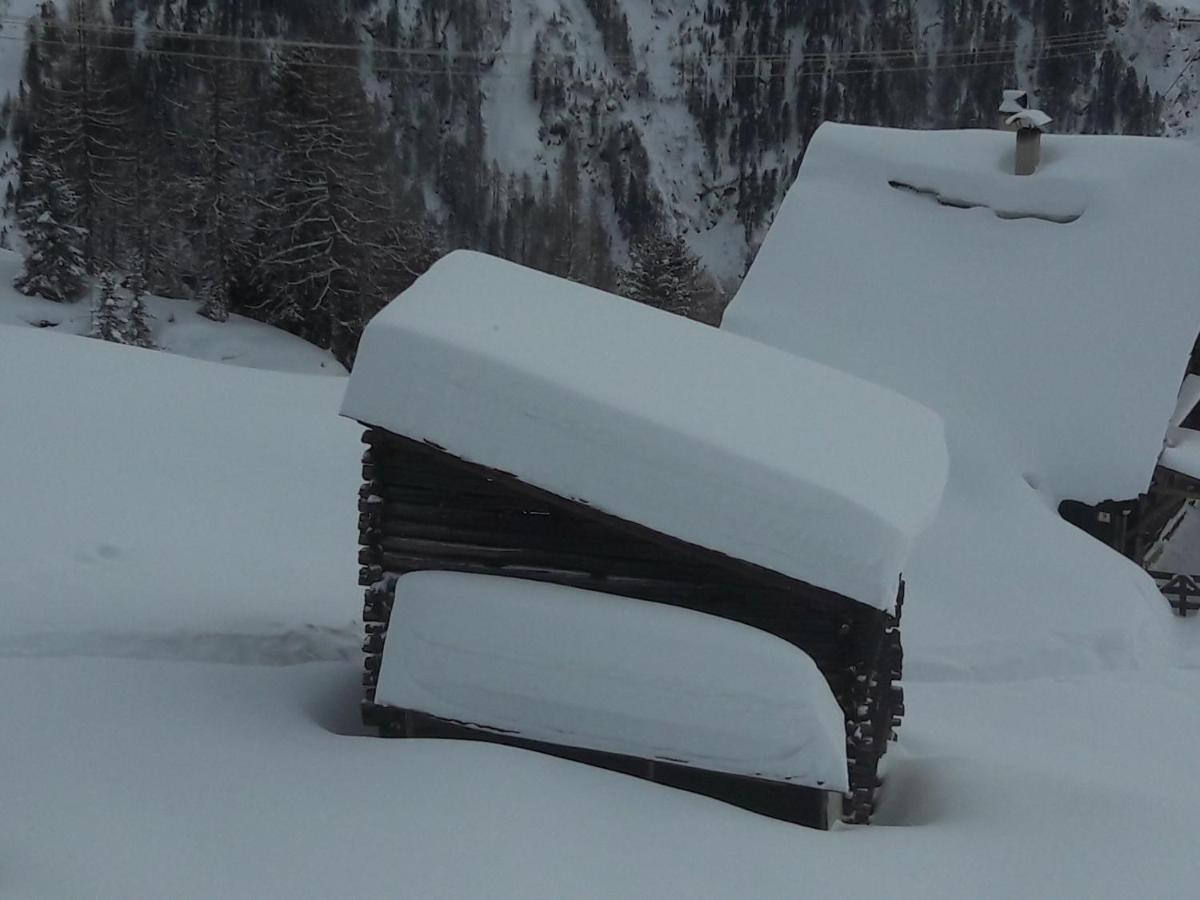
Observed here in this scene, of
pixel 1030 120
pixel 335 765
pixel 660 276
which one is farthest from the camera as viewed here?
pixel 660 276

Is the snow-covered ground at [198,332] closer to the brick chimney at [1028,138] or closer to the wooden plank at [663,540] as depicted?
the brick chimney at [1028,138]

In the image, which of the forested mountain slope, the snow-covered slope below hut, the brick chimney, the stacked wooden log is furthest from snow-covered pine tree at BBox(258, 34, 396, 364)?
the stacked wooden log

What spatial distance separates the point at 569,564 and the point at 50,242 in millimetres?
33197

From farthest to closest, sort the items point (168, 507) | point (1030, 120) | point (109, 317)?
1. point (109, 317)
2. point (1030, 120)
3. point (168, 507)

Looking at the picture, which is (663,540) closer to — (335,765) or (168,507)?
(335,765)

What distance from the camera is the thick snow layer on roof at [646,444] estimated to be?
26.8 ft

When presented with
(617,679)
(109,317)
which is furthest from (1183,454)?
(109,317)

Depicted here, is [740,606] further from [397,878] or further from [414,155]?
[414,155]

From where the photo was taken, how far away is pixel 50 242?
3659 centimetres

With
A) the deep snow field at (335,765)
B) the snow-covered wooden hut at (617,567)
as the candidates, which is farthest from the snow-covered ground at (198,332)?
the snow-covered wooden hut at (617,567)

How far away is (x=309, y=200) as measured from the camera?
35.7m

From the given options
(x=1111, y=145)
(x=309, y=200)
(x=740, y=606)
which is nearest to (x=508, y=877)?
(x=740, y=606)

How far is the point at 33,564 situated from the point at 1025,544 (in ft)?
40.2

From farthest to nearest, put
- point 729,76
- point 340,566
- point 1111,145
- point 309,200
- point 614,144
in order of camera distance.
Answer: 1. point 729,76
2. point 614,144
3. point 309,200
4. point 1111,145
5. point 340,566
